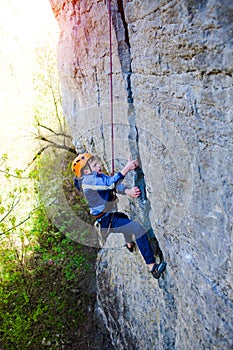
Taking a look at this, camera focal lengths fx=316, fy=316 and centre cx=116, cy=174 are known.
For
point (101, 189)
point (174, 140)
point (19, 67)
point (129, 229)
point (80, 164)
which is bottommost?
point (129, 229)

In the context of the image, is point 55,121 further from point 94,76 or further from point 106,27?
point 106,27

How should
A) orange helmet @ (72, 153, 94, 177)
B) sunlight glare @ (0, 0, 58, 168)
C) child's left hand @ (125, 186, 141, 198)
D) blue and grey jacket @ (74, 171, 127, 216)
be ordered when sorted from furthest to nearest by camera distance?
sunlight glare @ (0, 0, 58, 168) < orange helmet @ (72, 153, 94, 177) < blue and grey jacket @ (74, 171, 127, 216) < child's left hand @ (125, 186, 141, 198)

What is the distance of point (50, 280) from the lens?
720cm

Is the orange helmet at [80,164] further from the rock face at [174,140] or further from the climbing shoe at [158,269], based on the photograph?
the climbing shoe at [158,269]

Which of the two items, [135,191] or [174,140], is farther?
[135,191]

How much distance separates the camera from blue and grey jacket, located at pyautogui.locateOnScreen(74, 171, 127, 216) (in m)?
3.56

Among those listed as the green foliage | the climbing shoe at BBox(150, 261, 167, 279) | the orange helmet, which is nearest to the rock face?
the climbing shoe at BBox(150, 261, 167, 279)

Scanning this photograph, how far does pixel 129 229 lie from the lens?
3.76m

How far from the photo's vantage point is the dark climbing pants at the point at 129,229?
140 inches

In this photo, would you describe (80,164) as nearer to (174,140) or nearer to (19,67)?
(174,140)

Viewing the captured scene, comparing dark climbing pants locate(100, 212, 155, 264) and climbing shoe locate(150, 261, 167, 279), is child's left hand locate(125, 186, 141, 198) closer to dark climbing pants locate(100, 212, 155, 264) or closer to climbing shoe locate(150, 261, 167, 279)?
dark climbing pants locate(100, 212, 155, 264)

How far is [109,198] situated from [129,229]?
47 centimetres

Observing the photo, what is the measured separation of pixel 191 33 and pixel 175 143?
788 mm

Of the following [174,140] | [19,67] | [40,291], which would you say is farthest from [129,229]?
[19,67]
